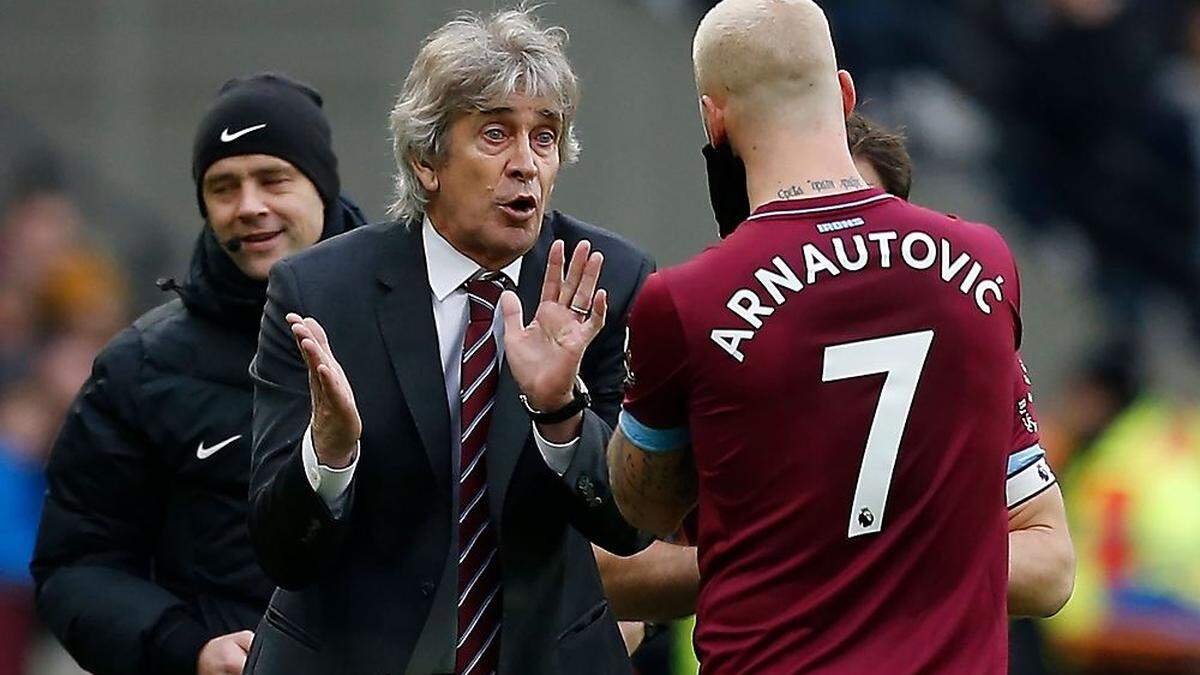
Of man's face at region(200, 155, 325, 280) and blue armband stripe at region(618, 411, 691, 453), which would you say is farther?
man's face at region(200, 155, 325, 280)

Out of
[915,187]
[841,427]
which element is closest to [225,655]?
[841,427]

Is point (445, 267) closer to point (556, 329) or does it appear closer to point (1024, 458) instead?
point (556, 329)

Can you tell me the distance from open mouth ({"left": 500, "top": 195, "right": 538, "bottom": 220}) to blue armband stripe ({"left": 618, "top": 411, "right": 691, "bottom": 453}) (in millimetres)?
517

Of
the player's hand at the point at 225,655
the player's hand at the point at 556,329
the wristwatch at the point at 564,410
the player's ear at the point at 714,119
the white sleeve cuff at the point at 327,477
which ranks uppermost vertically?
the player's ear at the point at 714,119

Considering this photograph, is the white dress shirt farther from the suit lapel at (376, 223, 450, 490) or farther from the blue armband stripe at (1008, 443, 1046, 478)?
the blue armband stripe at (1008, 443, 1046, 478)

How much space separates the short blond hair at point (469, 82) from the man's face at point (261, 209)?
62 centimetres

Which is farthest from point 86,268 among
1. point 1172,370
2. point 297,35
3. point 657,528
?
point 657,528

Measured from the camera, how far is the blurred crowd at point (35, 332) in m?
9.10

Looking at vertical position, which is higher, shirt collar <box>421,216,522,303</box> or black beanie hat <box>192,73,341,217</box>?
black beanie hat <box>192,73,341,217</box>

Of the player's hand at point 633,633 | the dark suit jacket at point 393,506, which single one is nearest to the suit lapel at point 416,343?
the dark suit jacket at point 393,506

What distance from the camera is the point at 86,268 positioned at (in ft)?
36.4

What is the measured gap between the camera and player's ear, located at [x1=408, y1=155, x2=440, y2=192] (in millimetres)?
4262

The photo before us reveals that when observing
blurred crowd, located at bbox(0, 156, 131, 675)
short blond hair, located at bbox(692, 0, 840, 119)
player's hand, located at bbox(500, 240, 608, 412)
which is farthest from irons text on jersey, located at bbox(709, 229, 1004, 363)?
blurred crowd, located at bbox(0, 156, 131, 675)

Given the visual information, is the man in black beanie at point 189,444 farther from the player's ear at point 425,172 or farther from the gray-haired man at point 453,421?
the player's ear at point 425,172
